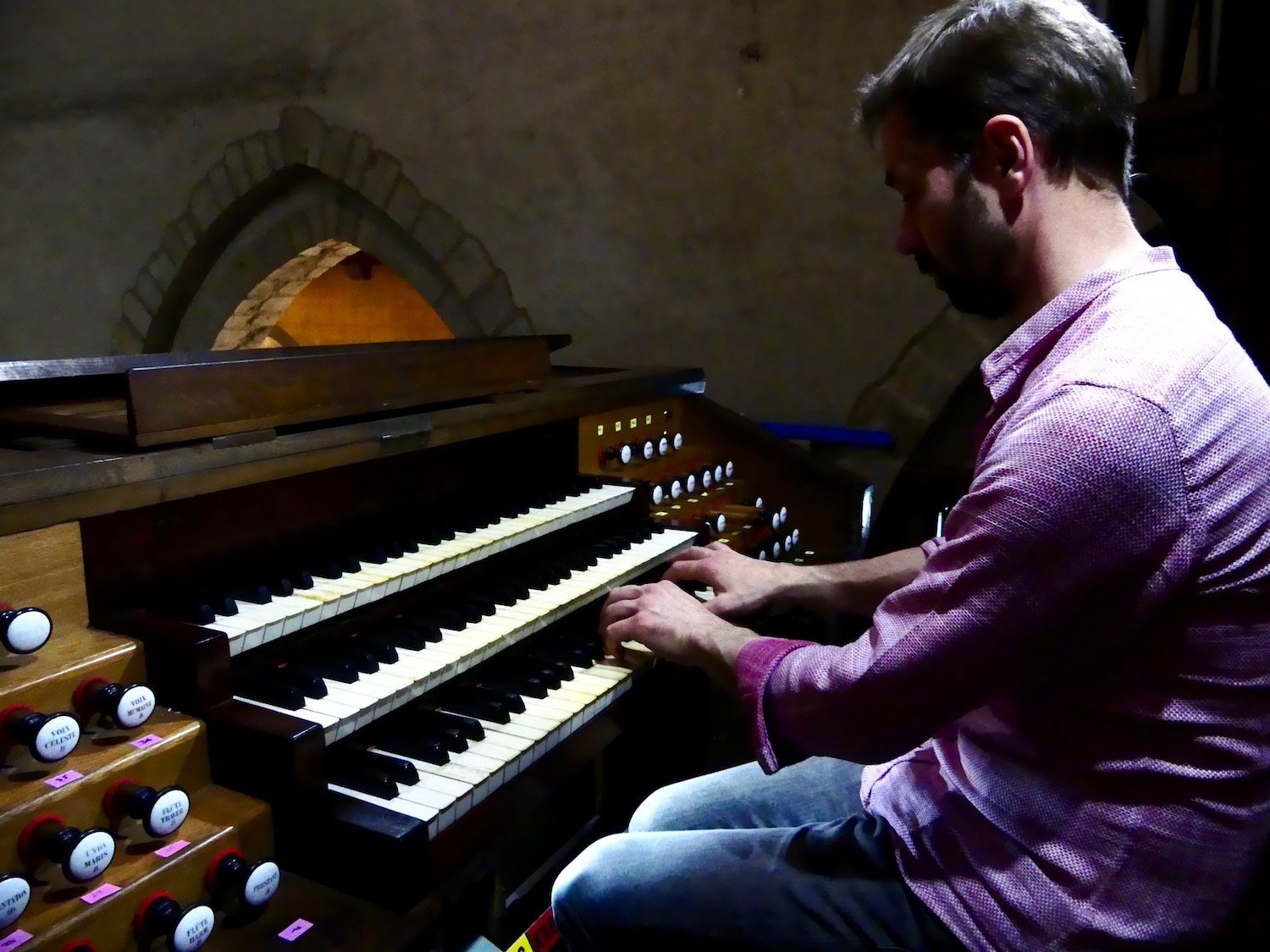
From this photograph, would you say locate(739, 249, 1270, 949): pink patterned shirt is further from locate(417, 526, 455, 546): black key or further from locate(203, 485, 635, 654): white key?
locate(417, 526, 455, 546): black key

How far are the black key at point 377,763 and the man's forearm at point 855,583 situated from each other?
692 mm

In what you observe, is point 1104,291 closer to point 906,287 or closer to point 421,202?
point 906,287

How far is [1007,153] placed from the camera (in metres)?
1.10

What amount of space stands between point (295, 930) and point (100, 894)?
0.22m

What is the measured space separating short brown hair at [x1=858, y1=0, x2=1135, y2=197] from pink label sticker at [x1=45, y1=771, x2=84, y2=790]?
1.21m

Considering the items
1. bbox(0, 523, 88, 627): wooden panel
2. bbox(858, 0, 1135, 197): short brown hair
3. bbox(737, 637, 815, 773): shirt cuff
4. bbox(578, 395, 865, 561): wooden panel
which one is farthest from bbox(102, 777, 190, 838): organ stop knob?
bbox(578, 395, 865, 561): wooden panel

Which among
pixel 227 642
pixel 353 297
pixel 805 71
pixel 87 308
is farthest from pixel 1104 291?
pixel 353 297

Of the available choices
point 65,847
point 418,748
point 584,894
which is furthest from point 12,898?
point 584,894

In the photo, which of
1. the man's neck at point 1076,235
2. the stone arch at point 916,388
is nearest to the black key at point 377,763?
the man's neck at point 1076,235

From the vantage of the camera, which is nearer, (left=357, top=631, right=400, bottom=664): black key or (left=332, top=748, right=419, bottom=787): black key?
(left=332, top=748, right=419, bottom=787): black key

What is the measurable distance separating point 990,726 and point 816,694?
221 mm

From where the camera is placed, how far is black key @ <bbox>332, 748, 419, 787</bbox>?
130 centimetres

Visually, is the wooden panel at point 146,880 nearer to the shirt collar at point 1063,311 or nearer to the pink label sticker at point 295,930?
the pink label sticker at point 295,930

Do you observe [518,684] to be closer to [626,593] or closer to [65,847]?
[626,593]
